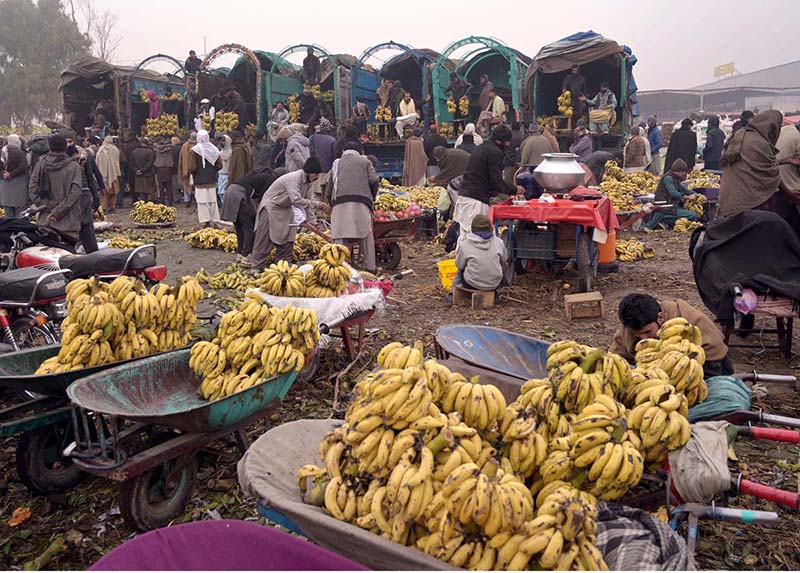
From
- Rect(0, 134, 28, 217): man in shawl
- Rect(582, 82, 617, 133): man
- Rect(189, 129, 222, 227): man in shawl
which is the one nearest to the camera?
Rect(0, 134, 28, 217): man in shawl

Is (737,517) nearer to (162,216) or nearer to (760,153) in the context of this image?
(760,153)

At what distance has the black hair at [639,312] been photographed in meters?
4.11

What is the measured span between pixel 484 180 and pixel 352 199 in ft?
5.98

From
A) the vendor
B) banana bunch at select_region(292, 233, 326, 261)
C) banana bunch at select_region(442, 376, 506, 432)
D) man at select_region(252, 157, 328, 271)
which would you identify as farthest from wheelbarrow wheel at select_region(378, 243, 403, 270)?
banana bunch at select_region(442, 376, 506, 432)

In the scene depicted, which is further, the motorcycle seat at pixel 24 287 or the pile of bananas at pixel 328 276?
the pile of bananas at pixel 328 276

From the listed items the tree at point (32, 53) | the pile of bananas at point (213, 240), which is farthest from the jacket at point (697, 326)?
the tree at point (32, 53)

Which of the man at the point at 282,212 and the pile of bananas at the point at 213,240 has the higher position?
the man at the point at 282,212

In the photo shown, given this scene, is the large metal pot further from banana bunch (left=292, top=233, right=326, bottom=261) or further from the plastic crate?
banana bunch (left=292, top=233, right=326, bottom=261)

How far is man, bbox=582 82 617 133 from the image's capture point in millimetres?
17375

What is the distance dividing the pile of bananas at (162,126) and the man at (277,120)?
158 inches

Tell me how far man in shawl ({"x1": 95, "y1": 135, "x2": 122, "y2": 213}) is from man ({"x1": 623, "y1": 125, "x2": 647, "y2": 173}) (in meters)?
13.1

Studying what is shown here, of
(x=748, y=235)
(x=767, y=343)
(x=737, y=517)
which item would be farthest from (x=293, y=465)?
(x=767, y=343)

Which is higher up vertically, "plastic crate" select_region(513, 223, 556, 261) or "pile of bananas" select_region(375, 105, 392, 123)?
"pile of bananas" select_region(375, 105, 392, 123)

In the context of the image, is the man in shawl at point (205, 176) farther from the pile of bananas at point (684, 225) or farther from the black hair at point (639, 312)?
the black hair at point (639, 312)
